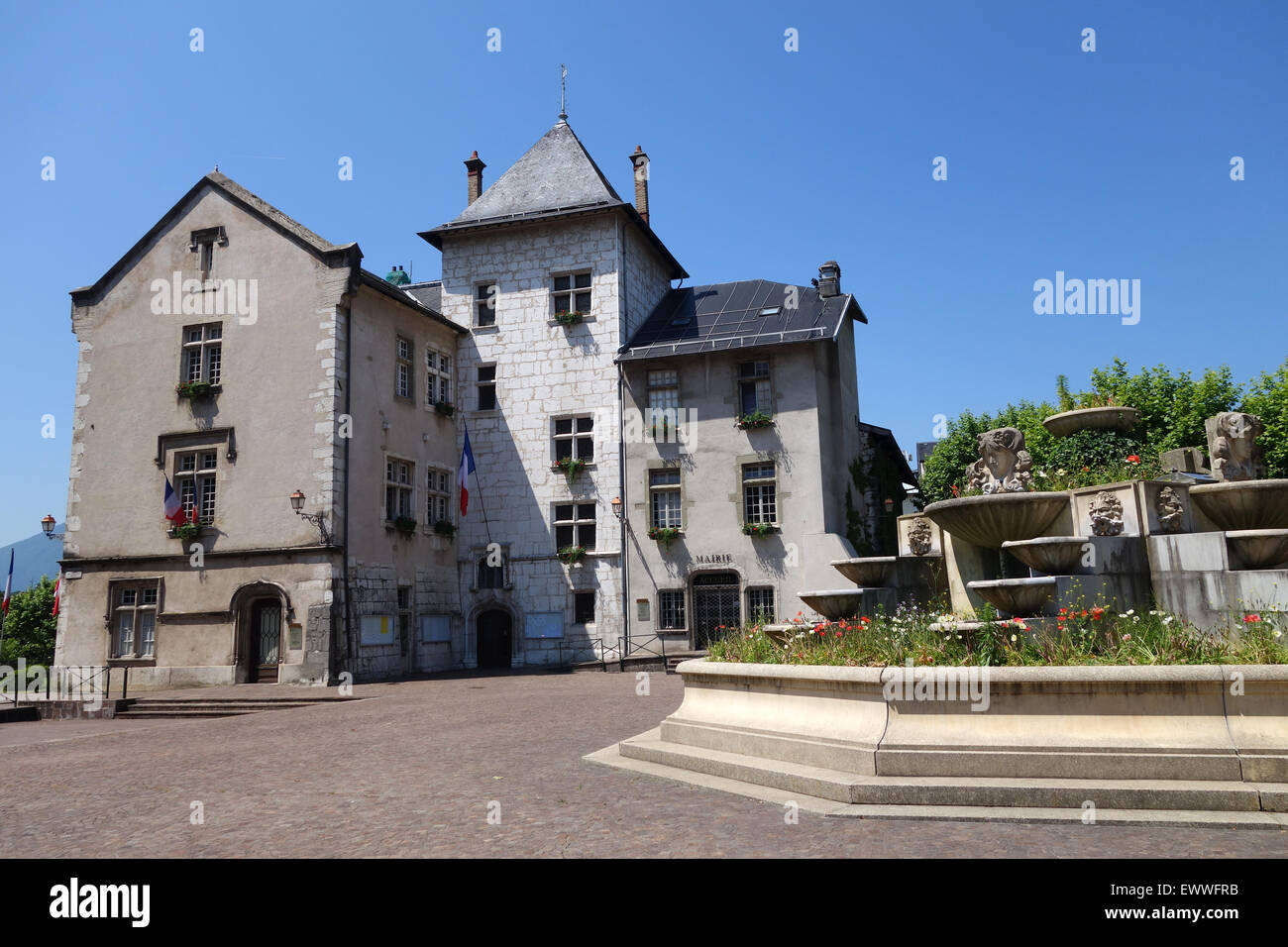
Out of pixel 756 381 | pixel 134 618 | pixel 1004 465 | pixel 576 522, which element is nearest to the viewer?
pixel 1004 465

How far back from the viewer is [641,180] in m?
31.7

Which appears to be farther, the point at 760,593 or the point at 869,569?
the point at 760,593

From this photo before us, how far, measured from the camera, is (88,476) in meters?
25.6

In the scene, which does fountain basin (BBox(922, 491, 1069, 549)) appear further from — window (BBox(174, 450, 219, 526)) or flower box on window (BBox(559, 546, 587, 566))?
window (BBox(174, 450, 219, 526))

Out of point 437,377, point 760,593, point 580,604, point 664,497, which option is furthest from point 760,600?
point 437,377

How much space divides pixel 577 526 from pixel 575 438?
2742 mm

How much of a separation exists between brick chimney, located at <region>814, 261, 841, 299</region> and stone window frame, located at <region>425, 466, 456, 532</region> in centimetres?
1306

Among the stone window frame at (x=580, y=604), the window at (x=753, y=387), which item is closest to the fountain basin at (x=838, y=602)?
the window at (x=753, y=387)

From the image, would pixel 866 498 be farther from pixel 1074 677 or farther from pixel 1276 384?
pixel 1074 677

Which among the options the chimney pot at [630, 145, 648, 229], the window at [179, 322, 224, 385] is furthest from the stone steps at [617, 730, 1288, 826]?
the chimney pot at [630, 145, 648, 229]

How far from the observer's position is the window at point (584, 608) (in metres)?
27.2

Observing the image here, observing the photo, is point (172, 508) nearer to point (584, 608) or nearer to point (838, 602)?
point (584, 608)

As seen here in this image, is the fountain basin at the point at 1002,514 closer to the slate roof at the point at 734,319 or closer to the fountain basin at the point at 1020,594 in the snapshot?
the fountain basin at the point at 1020,594
